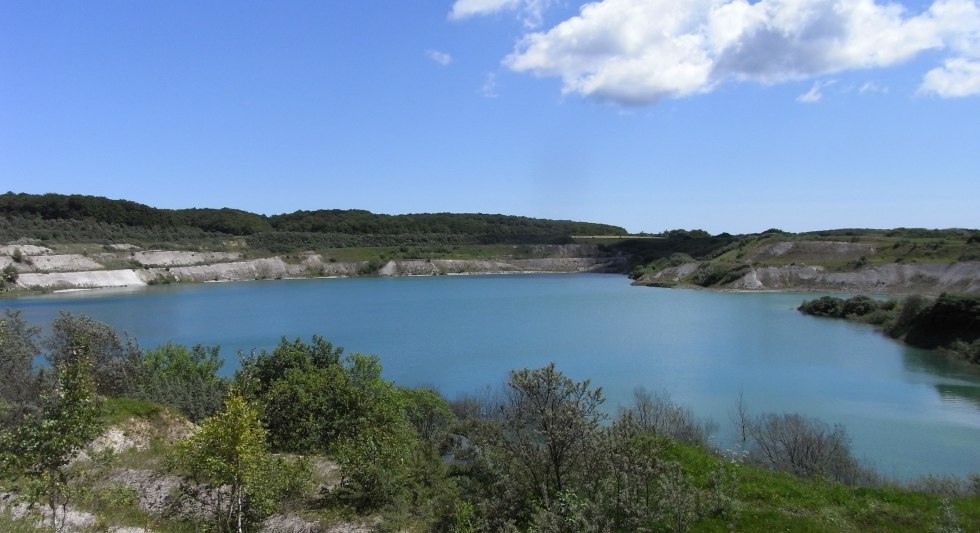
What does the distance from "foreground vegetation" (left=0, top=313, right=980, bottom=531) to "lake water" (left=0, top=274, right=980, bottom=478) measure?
30.1ft

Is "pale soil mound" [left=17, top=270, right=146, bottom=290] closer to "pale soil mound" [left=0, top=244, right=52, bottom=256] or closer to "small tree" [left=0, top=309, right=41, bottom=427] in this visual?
"pale soil mound" [left=0, top=244, right=52, bottom=256]

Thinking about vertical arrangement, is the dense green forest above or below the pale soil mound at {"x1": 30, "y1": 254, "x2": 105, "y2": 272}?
above

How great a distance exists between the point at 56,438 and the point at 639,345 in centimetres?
4055

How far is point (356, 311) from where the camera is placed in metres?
71.2

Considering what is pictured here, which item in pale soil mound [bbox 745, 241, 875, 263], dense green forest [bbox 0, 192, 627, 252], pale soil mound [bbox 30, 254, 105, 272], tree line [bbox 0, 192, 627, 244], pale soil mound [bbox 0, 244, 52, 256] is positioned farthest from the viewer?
tree line [bbox 0, 192, 627, 244]

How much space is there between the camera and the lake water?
86.0 feet

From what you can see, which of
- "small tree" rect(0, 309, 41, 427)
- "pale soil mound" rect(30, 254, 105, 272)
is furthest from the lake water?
"small tree" rect(0, 309, 41, 427)

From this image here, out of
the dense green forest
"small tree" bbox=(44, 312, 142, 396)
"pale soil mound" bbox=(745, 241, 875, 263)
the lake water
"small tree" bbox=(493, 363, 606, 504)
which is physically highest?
the dense green forest

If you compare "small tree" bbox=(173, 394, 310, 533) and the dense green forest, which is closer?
"small tree" bbox=(173, 394, 310, 533)

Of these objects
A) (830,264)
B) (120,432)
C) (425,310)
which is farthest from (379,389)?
(830,264)

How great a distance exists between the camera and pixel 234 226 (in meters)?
158

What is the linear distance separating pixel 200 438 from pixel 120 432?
8033mm

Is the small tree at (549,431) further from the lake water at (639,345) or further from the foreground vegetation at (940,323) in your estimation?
the foreground vegetation at (940,323)

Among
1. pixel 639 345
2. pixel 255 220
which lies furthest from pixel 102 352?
pixel 255 220
